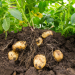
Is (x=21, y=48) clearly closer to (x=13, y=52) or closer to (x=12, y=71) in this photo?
(x=13, y=52)

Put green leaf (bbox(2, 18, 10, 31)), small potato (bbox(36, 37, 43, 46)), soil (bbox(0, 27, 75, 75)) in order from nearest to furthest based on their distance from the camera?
soil (bbox(0, 27, 75, 75)) < green leaf (bbox(2, 18, 10, 31)) < small potato (bbox(36, 37, 43, 46))

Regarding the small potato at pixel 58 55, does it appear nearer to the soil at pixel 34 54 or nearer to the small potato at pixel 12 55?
the soil at pixel 34 54

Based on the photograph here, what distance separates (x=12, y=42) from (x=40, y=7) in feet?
1.63

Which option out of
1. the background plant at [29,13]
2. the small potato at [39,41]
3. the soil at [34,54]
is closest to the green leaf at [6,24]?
the background plant at [29,13]

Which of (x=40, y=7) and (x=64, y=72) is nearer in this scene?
(x=64, y=72)

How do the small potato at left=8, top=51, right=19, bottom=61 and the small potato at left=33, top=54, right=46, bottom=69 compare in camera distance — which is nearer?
the small potato at left=33, top=54, right=46, bottom=69

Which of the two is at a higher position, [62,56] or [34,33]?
[34,33]

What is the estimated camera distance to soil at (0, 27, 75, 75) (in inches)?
26.2

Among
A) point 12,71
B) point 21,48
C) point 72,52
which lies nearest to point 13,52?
point 21,48

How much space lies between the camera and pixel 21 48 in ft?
2.74

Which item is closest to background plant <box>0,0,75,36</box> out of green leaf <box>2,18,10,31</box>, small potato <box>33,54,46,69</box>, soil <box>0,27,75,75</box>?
green leaf <box>2,18,10,31</box>

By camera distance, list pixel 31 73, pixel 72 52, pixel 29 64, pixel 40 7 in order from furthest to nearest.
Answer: pixel 40 7, pixel 72 52, pixel 29 64, pixel 31 73

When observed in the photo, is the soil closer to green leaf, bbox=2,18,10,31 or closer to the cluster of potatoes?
the cluster of potatoes

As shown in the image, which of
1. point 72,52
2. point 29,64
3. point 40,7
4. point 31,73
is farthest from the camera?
point 40,7
